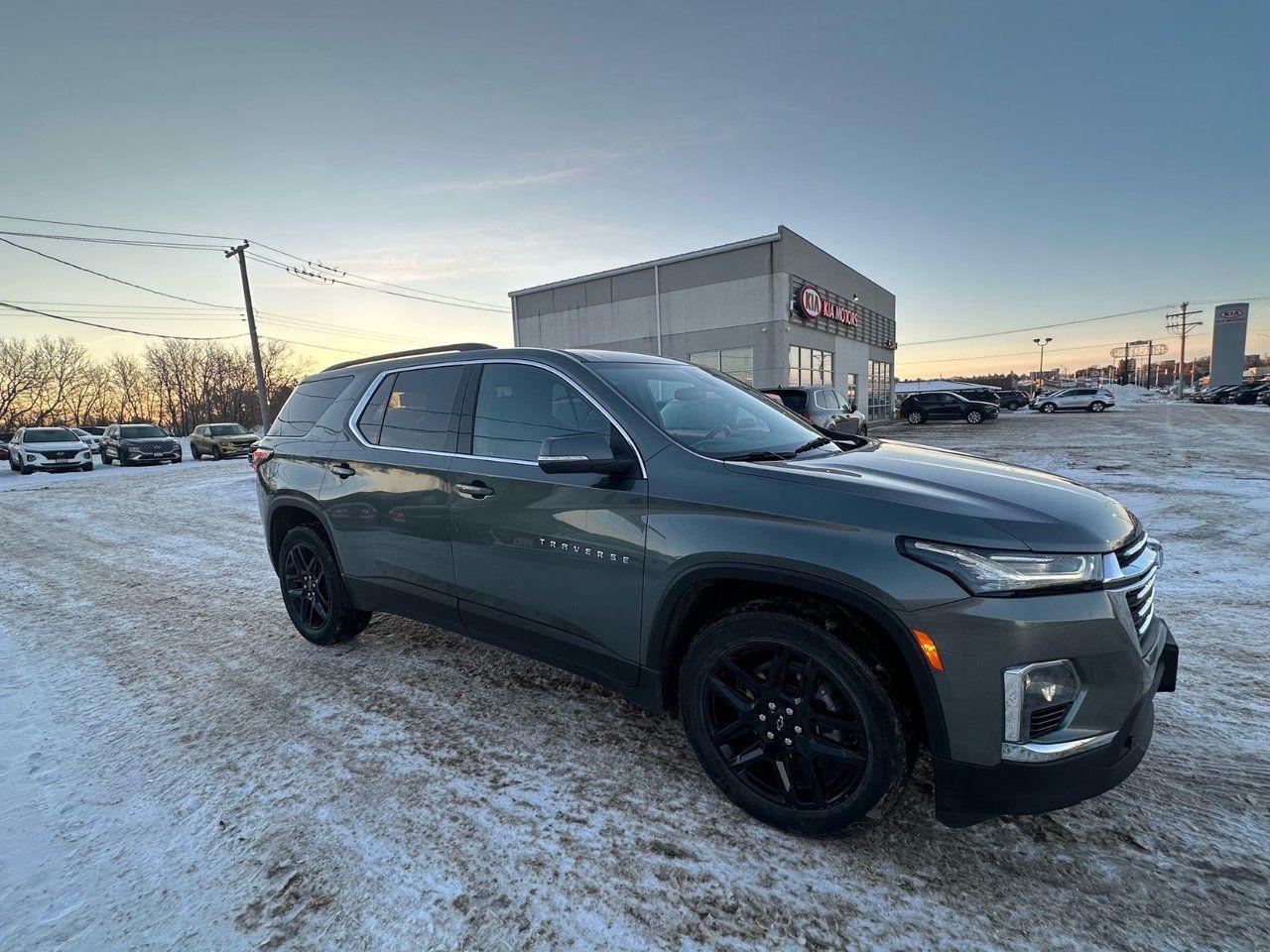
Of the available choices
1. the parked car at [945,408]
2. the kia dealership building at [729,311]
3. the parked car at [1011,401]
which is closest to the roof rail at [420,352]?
the kia dealership building at [729,311]

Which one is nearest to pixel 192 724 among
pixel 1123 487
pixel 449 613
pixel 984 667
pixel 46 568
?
pixel 449 613

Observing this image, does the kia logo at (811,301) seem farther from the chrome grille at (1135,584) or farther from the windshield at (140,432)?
the windshield at (140,432)

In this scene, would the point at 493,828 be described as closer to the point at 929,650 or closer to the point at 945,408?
the point at 929,650

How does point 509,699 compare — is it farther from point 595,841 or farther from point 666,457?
point 666,457

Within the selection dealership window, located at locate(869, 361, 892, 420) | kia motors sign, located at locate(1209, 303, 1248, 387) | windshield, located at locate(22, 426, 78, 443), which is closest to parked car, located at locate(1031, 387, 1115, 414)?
dealership window, located at locate(869, 361, 892, 420)

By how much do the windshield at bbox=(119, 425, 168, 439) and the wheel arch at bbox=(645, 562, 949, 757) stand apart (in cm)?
2638

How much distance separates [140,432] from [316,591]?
24.6m

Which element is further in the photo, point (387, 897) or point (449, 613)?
point (449, 613)

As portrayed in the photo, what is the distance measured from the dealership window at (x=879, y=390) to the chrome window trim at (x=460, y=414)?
3454cm

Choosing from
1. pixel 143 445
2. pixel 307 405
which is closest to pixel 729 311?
pixel 143 445

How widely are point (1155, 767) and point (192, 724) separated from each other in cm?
446

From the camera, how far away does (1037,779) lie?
181 centimetres

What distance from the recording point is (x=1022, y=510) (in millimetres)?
1992

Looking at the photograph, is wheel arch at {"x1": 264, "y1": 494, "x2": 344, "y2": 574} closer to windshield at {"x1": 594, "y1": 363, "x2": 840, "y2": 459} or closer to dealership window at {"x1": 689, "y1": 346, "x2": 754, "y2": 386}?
windshield at {"x1": 594, "y1": 363, "x2": 840, "y2": 459}
